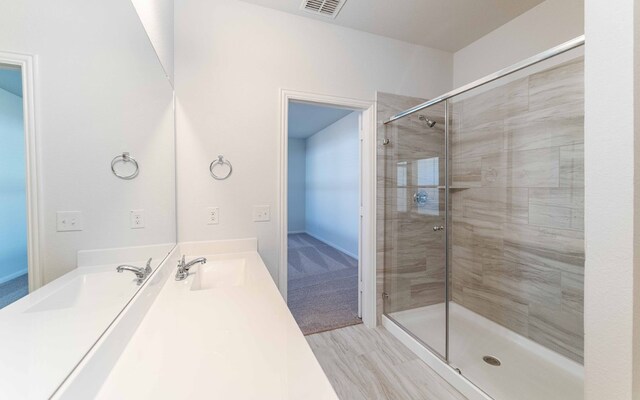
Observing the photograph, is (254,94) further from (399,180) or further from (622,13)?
(622,13)

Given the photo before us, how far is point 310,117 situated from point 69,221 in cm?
441

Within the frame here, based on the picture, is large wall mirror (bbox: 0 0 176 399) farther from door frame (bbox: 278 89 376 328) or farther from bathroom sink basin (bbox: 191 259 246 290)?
door frame (bbox: 278 89 376 328)

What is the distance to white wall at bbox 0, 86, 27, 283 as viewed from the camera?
0.42 meters

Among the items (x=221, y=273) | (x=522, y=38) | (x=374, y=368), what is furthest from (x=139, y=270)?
(x=522, y=38)

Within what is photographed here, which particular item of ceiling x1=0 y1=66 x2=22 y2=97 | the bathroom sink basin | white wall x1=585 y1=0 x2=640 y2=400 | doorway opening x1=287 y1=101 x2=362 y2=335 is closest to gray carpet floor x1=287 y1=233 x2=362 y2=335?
doorway opening x1=287 y1=101 x2=362 y2=335

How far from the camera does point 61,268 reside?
0.66 m

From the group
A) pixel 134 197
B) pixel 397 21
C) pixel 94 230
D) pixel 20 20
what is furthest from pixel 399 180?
pixel 20 20

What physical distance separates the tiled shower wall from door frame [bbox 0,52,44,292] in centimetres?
254

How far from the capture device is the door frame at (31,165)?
1.63ft

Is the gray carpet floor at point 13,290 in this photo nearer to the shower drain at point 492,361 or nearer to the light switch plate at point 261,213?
the light switch plate at point 261,213

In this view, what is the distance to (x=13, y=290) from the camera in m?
0.47

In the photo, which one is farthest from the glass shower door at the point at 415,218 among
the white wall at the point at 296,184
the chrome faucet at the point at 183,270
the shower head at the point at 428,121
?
the white wall at the point at 296,184

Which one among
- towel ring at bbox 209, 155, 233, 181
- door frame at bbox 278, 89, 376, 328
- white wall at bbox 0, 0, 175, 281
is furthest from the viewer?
door frame at bbox 278, 89, 376, 328

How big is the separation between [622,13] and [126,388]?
5.77 feet
